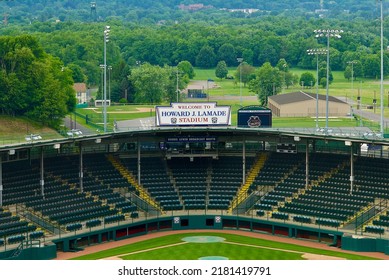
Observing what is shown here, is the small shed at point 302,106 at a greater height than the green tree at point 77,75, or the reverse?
the green tree at point 77,75

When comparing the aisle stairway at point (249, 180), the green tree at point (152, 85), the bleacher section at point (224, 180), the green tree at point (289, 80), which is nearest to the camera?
the aisle stairway at point (249, 180)

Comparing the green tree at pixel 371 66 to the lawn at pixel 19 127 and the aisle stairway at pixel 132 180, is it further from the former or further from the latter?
the aisle stairway at pixel 132 180

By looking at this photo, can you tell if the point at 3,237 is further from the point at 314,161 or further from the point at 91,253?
the point at 314,161

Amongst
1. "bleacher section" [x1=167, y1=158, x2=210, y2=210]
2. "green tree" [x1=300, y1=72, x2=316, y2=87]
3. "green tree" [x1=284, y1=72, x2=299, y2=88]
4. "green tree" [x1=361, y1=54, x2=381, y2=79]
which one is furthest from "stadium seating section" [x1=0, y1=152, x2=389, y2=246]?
"green tree" [x1=361, y1=54, x2=381, y2=79]

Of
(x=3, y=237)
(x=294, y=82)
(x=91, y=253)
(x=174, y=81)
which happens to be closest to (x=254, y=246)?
(x=91, y=253)

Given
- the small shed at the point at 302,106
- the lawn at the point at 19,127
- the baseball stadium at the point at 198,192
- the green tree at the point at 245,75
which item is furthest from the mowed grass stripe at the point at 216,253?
the green tree at the point at 245,75

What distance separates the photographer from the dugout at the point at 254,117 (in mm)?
A: 89688

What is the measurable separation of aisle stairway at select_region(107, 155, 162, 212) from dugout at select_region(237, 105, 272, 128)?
11.1m

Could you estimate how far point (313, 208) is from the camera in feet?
270

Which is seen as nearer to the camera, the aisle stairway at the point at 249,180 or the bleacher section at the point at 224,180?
the aisle stairway at the point at 249,180

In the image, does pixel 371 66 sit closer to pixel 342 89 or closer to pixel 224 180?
pixel 342 89

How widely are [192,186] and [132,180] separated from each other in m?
5.61

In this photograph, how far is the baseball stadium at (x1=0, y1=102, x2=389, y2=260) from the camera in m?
76.3

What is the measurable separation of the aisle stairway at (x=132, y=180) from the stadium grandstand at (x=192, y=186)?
109mm
